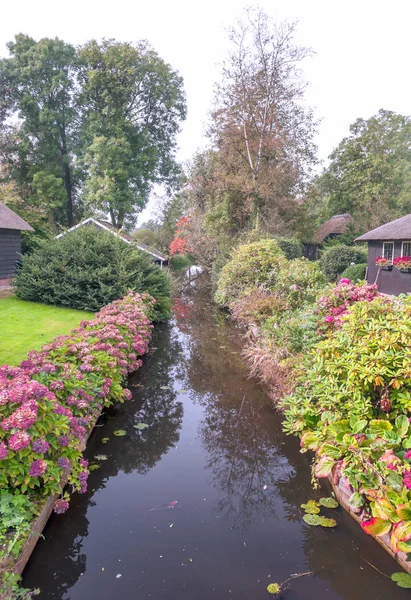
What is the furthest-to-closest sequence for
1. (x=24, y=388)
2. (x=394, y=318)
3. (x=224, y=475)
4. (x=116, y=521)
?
1. (x=224, y=475)
2. (x=394, y=318)
3. (x=116, y=521)
4. (x=24, y=388)

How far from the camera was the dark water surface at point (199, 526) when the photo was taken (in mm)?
3184

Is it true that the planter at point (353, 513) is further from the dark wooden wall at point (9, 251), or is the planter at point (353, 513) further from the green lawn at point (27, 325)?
the dark wooden wall at point (9, 251)

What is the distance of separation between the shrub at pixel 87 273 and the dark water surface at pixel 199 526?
736 cm

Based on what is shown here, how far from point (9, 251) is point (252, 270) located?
11.0 m

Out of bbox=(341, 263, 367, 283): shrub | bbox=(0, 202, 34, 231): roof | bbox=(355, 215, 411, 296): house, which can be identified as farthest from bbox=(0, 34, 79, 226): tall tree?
bbox=(355, 215, 411, 296): house

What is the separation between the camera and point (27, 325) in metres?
10.5

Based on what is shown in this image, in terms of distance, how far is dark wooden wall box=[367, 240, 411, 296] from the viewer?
Result: 55.6 feet

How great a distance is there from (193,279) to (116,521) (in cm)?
3188

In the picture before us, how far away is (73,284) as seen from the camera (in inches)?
539

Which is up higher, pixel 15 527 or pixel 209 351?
pixel 15 527

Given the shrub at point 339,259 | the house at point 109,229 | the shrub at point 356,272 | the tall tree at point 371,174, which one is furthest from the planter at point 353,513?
the tall tree at point 371,174

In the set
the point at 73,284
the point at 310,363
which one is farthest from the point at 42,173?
the point at 310,363

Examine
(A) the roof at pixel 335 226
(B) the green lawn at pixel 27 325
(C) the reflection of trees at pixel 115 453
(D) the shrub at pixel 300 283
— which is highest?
(A) the roof at pixel 335 226

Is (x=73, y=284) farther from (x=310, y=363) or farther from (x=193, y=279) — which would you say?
(x=193, y=279)
